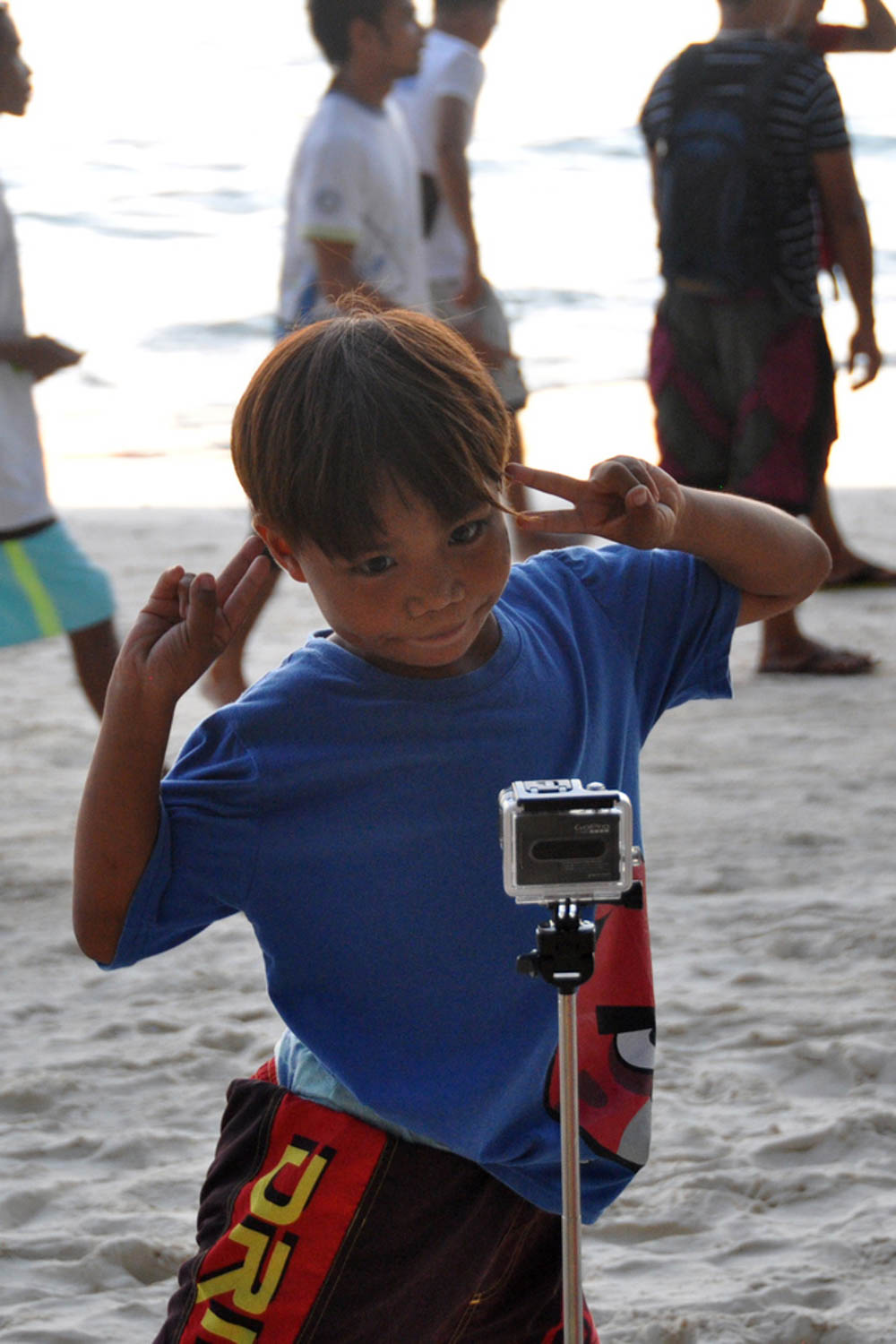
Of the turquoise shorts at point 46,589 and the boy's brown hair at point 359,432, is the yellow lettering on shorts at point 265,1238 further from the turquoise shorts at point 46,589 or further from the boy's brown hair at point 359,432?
the turquoise shorts at point 46,589

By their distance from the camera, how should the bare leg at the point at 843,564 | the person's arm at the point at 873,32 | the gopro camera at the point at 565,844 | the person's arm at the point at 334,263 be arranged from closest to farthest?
the gopro camera at the point at 565,844 → the person's arm at the point at 334,263 → the person's arm at the point at 873,32 → the bare leg at the point at 843,564

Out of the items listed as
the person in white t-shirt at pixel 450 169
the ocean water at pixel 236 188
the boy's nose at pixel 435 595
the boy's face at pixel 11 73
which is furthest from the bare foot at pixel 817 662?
the ocean water at pixel 236 188

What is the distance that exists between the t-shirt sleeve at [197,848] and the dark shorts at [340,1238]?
24 centimetres

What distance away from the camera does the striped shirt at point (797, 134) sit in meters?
4.29

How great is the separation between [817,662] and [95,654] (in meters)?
2.06

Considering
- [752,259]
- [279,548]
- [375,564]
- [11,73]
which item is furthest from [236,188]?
[375,564]

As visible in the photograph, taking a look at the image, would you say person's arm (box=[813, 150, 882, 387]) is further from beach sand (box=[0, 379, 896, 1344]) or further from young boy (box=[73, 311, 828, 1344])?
young boy (box=[73, 311, 828, 1344])

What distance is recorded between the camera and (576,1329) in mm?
1182

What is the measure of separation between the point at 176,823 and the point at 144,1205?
1041mm

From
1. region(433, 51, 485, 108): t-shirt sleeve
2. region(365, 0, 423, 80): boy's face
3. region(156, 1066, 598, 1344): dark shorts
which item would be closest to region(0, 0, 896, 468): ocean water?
region(433, 51, 485, 108): t-shirt sleeve

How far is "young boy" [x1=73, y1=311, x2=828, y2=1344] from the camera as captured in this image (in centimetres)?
139

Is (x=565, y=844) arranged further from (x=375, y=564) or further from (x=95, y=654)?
(x=95, y=654)

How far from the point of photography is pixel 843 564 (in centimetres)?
564

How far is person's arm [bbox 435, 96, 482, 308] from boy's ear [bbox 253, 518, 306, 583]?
11.7 feet
